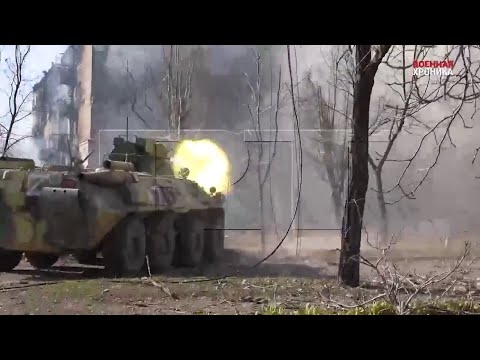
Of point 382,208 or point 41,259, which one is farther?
point 41,259

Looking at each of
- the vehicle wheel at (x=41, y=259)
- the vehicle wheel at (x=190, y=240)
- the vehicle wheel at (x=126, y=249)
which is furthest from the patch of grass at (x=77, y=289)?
the vehicle wheel at (x=190, y=240)

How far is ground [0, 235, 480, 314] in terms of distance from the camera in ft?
22.6

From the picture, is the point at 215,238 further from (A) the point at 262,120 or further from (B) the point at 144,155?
(A) the point at 262,120

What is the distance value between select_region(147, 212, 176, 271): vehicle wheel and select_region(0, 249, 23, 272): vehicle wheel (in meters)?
1.35

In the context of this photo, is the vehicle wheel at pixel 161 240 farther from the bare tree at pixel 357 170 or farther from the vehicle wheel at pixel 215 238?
the bare tree at pixel 357 170

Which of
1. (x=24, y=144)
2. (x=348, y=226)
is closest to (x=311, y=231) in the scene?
(x=348, y=226)

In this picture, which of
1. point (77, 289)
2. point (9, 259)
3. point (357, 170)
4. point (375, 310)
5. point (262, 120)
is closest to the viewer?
point (375, 310)

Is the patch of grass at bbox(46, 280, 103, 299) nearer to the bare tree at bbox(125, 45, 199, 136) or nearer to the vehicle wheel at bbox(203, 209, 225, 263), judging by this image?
the vehicle wheel at bbox(203, 209, 225, 263)

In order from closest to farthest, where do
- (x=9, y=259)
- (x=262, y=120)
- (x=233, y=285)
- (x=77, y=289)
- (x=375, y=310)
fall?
(x=375, y=310) → (x=77, y=289) → (x=233, y=285) → (x=262, y=120) → (x=9, y=259)

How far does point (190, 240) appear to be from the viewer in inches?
309

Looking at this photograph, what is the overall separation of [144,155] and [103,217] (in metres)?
0.79

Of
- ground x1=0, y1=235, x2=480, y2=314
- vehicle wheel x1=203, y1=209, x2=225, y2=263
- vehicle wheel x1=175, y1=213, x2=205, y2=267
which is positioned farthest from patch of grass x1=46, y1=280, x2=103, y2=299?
vehicle wheel x1=203, y1=209, x2=225, y2=263

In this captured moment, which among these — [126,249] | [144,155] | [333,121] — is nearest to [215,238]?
[126,249]
